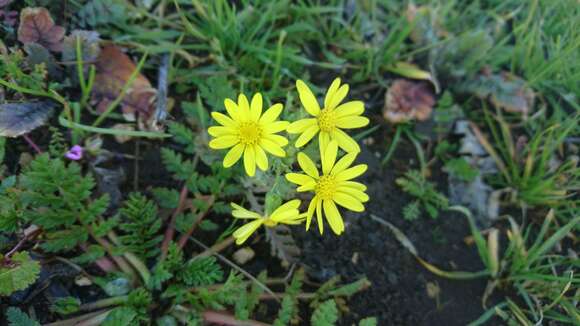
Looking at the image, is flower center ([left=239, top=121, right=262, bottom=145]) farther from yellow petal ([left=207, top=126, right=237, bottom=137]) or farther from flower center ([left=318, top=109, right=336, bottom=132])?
flower center ([left=318, top=109, right=336, bottom=132])

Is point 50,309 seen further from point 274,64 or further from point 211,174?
point 274,64

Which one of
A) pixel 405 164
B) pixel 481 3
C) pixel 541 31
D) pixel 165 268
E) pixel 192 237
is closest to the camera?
pixel 165 268

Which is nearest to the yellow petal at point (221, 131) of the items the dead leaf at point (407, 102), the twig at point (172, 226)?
the twig at point (172, 226)

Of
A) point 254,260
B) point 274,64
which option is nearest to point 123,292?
point 254,260

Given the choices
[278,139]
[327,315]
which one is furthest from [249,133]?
[327,315]

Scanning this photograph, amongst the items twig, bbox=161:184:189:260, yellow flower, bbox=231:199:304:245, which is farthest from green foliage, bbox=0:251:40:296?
yellow flower, bbox=231:199:304:245

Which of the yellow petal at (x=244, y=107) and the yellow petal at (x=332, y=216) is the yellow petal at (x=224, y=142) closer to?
the yellow petal at (x=244, y=107)
